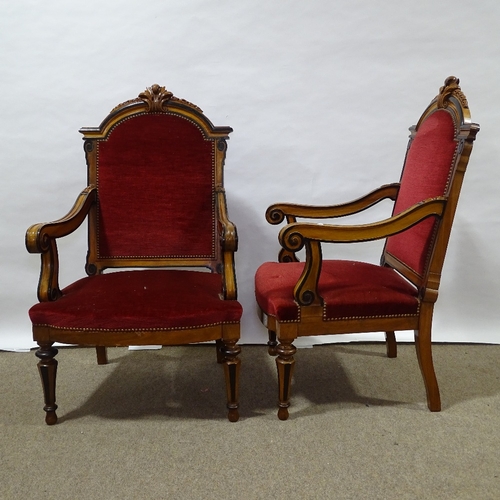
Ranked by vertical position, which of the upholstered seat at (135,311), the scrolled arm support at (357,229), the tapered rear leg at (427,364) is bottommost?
the tapered rear leg at (427,364)

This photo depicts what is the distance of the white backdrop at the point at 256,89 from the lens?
2.30 metres

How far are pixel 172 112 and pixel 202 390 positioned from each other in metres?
1.27

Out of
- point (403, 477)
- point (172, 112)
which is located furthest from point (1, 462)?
point (172, 112)

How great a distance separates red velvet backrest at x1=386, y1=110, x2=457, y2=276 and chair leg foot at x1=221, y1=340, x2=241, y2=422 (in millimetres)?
778

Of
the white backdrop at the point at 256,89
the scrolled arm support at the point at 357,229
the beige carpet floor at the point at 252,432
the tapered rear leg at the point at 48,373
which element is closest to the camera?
the beige carpet floor at the point at 252,432

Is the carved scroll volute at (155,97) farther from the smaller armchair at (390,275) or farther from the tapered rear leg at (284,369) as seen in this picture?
the tapered rear leg at (284,369)

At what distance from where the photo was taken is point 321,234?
160 centimetres

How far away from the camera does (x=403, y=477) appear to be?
1.45 meters

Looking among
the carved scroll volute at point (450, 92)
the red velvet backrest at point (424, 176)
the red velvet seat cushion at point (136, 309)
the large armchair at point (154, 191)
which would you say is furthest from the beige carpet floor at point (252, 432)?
the carved scroll volute at point (450, 92)

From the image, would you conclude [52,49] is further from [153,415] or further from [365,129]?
[153,415]

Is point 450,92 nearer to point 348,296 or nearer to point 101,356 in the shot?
point 348,296

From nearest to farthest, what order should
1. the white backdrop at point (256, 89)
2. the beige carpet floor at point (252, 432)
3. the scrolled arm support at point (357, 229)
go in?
the beige carpet floor at point (252, 432) → the scrolled arm support at point (357, 229) → the white backdrop at point (256, 89)

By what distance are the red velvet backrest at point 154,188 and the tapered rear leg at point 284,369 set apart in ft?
2.13

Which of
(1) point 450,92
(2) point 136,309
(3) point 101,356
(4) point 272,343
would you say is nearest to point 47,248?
(2) point 136,309
